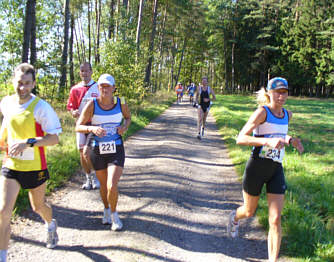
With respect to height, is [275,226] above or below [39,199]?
below

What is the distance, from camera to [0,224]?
2.95 meters

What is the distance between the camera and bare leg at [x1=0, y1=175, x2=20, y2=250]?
9.63 feet

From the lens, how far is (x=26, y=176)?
3.14m

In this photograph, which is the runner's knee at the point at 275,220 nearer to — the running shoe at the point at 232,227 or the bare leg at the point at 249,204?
the bare leg at the point at 249,204

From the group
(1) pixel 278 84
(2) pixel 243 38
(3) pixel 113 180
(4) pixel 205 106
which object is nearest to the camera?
(1) pixel 278 84

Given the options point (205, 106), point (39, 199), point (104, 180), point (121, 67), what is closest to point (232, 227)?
Answer: point (104, 180)

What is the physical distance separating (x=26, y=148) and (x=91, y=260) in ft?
4.91

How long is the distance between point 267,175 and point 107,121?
2.21 meters

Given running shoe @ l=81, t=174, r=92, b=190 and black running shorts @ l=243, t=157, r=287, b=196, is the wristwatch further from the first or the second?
running shoe @ l=81, t=174, r=92, b=190

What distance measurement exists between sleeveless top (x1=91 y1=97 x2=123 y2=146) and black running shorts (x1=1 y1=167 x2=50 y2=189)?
968 mm

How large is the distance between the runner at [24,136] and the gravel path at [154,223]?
890 millimetres

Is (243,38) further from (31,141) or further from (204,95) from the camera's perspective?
(31,141)

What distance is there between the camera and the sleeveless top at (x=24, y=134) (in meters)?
3.10

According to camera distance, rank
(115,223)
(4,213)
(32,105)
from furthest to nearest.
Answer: (115,223), (32,105), (4,213)
